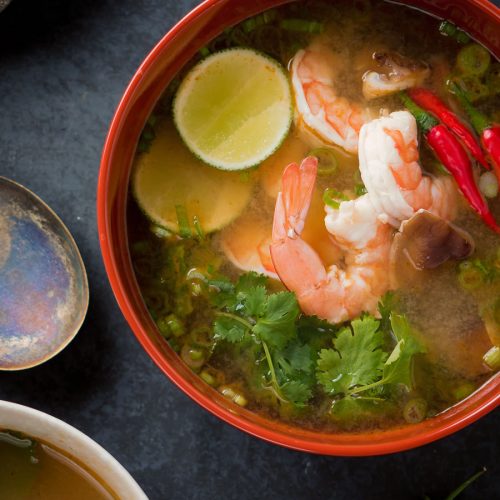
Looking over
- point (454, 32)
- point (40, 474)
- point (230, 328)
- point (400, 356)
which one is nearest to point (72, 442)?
point (40, 474)

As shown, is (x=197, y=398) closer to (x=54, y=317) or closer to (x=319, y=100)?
(x=54, y=317)

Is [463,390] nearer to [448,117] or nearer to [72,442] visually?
[448,117]

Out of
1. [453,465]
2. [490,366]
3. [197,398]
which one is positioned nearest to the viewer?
[197,398]

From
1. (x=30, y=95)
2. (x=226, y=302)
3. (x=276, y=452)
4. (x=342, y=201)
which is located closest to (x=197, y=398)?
(x=226, y=302)

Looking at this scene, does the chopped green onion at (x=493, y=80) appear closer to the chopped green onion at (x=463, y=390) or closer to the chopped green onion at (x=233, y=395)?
the chopped green onion at (x=463, y=390)

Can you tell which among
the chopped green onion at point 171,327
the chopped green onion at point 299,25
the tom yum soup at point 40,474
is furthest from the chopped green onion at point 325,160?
the tom yum soup at point 40,474

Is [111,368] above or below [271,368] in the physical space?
below

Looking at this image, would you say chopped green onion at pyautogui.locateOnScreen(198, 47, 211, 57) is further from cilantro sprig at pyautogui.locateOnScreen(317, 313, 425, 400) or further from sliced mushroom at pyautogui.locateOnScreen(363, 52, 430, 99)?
cilantro sprig at pyautogui.locateOnScreen(317, 313, 425, 400)

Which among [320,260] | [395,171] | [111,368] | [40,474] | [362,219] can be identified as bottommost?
[40,474]
